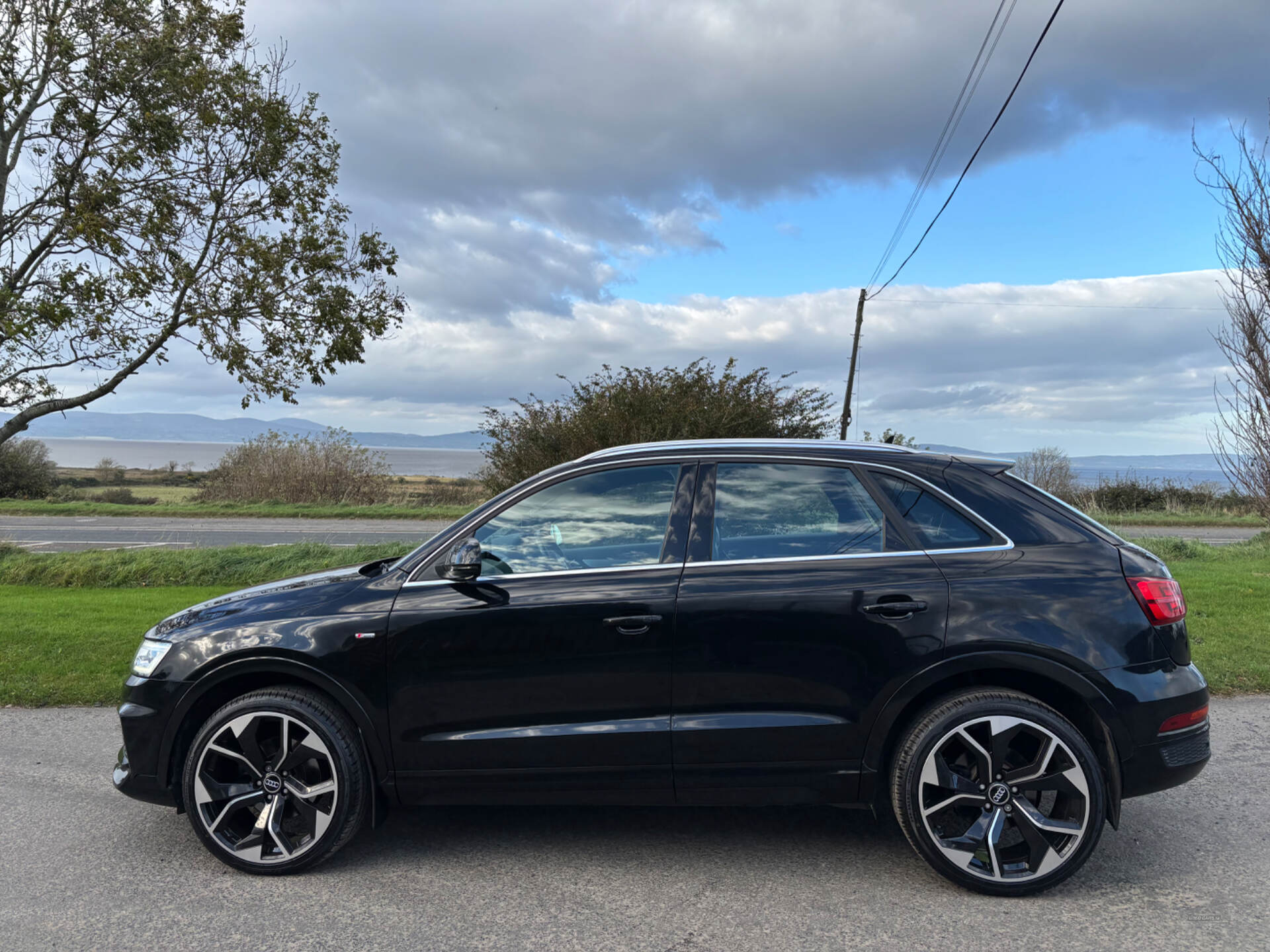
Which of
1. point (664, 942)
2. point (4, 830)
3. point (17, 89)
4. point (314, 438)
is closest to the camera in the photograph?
point (664, 942)

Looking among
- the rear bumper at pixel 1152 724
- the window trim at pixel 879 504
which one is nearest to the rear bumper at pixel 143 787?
the window trim at pixel 879 504

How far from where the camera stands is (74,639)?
24.7ft

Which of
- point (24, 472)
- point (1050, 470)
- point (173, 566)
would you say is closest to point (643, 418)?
point (173, 566)

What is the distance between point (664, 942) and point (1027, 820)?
1487 millimetres

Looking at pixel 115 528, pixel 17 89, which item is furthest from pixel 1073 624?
pixel 115 528

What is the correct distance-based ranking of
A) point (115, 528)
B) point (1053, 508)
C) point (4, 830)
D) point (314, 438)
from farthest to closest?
point (314, 438), point (115, 528), point (4, 830), point (1053, 508)

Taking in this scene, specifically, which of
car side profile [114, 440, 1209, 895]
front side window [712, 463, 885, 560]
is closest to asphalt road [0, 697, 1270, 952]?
car side profile [114, 440, 1209, 895]

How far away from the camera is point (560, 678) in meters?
3.49

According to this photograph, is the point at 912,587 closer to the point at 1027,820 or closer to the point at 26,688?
the point at 1027,820

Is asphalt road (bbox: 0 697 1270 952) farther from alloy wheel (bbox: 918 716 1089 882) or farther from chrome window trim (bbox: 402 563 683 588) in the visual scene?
chrome window trim (bbox: 402 563 683 588)

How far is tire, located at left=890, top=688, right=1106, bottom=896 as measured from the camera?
332 cm

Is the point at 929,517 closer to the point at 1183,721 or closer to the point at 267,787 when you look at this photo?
the point at 1183,721

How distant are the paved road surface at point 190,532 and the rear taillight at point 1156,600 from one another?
41.6 ft

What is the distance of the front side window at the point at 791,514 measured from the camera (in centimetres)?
364
